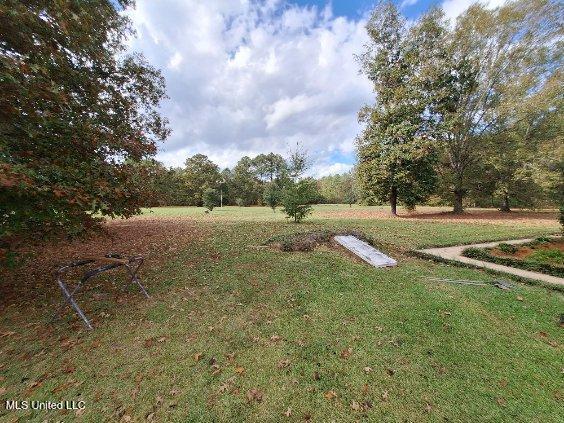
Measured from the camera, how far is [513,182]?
72.9ft

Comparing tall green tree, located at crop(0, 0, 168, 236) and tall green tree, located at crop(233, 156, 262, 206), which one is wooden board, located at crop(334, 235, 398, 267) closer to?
tall green tree, located at crop(0, 0, 168, 236)

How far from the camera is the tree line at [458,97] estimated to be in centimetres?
1802

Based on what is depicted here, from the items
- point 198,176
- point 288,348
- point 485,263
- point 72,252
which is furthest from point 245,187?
point 288,348

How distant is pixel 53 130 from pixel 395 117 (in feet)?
67.1

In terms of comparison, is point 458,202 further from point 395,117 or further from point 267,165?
point 267,165

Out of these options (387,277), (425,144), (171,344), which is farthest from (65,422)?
(425,144)

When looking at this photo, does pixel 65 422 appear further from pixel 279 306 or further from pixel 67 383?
pixel 279 306

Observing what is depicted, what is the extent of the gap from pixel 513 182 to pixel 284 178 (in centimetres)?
2162

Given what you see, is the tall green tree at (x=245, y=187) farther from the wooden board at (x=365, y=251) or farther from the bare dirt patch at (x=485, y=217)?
the wooden board at (x=365, y=251)

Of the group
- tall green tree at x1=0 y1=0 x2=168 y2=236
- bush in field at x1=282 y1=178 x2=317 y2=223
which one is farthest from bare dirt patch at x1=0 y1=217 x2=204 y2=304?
bush in field at x1=282 y1=178 x2=317 y2=223

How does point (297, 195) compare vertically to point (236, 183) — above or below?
below

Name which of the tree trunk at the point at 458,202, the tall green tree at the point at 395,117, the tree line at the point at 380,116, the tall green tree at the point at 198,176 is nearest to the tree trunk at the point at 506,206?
the tree line at the point at 380,116

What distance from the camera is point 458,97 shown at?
66.1 ft

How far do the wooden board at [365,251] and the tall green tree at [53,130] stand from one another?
6475mm
